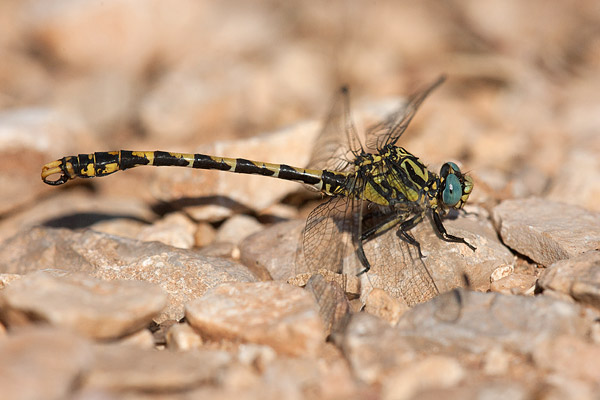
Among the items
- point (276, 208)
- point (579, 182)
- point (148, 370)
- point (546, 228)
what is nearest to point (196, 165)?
point (276, 208)

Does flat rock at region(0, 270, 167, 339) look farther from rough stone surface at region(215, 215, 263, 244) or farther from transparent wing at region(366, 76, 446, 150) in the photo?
transparent wing at region(366, 76, 446, 150)

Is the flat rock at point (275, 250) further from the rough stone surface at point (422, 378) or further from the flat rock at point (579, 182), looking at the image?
the flat rock at point (579, 182)

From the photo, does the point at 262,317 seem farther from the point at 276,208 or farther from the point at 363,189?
the point at 276,208

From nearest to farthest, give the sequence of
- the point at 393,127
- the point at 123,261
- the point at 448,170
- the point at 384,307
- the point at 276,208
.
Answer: the point at 384,307 → the point at 123,261 → the point at 448,170 → the point at 393,127 → the point at 276,208

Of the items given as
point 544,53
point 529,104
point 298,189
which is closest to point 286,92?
point 298,189

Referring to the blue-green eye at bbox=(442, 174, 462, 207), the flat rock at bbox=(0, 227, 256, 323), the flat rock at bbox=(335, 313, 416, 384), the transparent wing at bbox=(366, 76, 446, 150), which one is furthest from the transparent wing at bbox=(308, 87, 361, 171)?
the flat rock at bbox=(335, 313, 416, 384)

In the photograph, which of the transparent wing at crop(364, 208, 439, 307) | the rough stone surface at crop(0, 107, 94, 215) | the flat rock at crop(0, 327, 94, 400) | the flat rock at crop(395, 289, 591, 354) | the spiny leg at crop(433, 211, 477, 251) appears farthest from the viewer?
the rough stone surface at crop(0, 107, 94, 215)

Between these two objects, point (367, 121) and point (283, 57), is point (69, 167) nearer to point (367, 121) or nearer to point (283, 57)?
point (367, 121)
